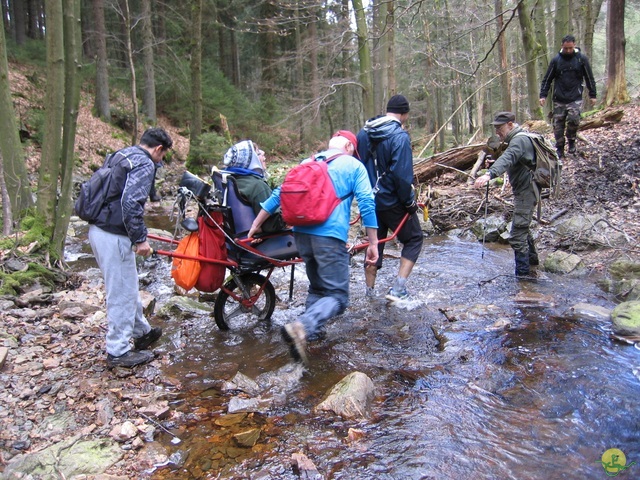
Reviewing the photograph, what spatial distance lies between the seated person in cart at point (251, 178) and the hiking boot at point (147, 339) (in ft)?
4.98

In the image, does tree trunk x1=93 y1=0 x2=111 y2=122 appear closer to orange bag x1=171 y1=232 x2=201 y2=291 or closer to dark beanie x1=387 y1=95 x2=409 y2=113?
dark beanie x1=387 y1=95 x2=409 y2=113

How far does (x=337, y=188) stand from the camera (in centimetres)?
413

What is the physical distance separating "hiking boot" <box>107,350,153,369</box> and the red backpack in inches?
76.5

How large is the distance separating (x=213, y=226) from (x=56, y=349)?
1959 millimetres

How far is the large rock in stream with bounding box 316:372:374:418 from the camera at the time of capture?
11.6 feet

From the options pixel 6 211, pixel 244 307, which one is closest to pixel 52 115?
pixel 6 211

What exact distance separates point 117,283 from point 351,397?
2.26 m

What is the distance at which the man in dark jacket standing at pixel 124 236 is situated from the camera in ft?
13.0

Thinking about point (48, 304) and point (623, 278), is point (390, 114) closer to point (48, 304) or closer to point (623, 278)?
point (623, 278)

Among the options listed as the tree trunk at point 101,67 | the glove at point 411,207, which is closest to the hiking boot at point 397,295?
the glove at point 411,207

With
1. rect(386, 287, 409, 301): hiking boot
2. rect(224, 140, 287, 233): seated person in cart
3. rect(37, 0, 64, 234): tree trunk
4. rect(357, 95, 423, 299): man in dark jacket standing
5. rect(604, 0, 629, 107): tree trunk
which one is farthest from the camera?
rect(604, 0, 629, 107): tree trunk

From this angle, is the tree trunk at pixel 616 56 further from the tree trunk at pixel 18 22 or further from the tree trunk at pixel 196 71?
→ the tree trunk at pixel 18 22

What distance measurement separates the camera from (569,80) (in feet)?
30.9

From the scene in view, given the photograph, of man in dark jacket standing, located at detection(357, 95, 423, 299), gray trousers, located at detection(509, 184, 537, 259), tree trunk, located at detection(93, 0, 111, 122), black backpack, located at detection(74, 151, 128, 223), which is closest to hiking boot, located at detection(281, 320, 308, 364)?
black backpack, located at detection(74, 151, 128, 223)
